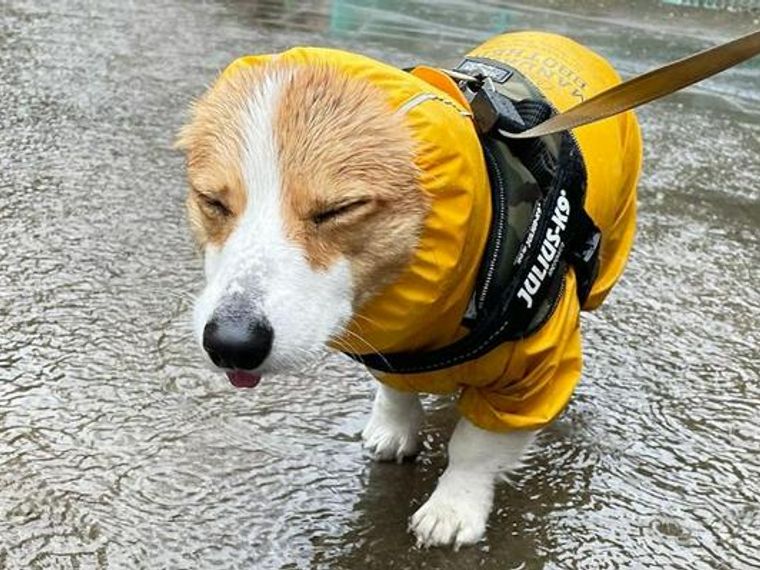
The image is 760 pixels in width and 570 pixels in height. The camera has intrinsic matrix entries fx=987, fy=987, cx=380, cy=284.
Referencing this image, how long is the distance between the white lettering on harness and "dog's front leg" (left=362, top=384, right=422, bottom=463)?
0.62 m

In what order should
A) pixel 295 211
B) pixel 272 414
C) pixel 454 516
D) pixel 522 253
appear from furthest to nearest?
1. pixel 272 414
2. pixel 454 516
3. pixel 522 253
4. pixel 295 211

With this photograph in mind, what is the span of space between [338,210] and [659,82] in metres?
0.69

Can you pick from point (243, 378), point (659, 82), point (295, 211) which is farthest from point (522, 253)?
point (243, 378)

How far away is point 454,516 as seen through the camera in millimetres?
2344

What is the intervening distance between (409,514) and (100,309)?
1308 mm

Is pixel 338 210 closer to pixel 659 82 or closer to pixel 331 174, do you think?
pixel 331 174

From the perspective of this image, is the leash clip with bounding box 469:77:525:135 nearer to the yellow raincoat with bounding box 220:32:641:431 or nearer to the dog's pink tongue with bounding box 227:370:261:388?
the yellow raincoat with bounding box 220:32:641:431

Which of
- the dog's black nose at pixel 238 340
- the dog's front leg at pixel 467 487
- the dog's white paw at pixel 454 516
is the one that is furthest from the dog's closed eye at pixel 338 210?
the dog's white paw at pixel 454 516

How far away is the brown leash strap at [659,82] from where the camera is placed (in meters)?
1.86

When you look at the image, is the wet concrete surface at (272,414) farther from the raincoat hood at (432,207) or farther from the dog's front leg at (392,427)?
the raincoat hood at (432,207)

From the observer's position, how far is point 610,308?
139 inches

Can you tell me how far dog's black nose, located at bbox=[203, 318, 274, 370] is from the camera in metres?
1.70

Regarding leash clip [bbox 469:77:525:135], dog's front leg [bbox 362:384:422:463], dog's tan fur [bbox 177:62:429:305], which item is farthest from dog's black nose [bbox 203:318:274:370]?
dog's front leg [bbox 362:384:422:463]

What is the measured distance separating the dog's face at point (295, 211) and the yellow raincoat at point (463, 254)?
0.04 metres
